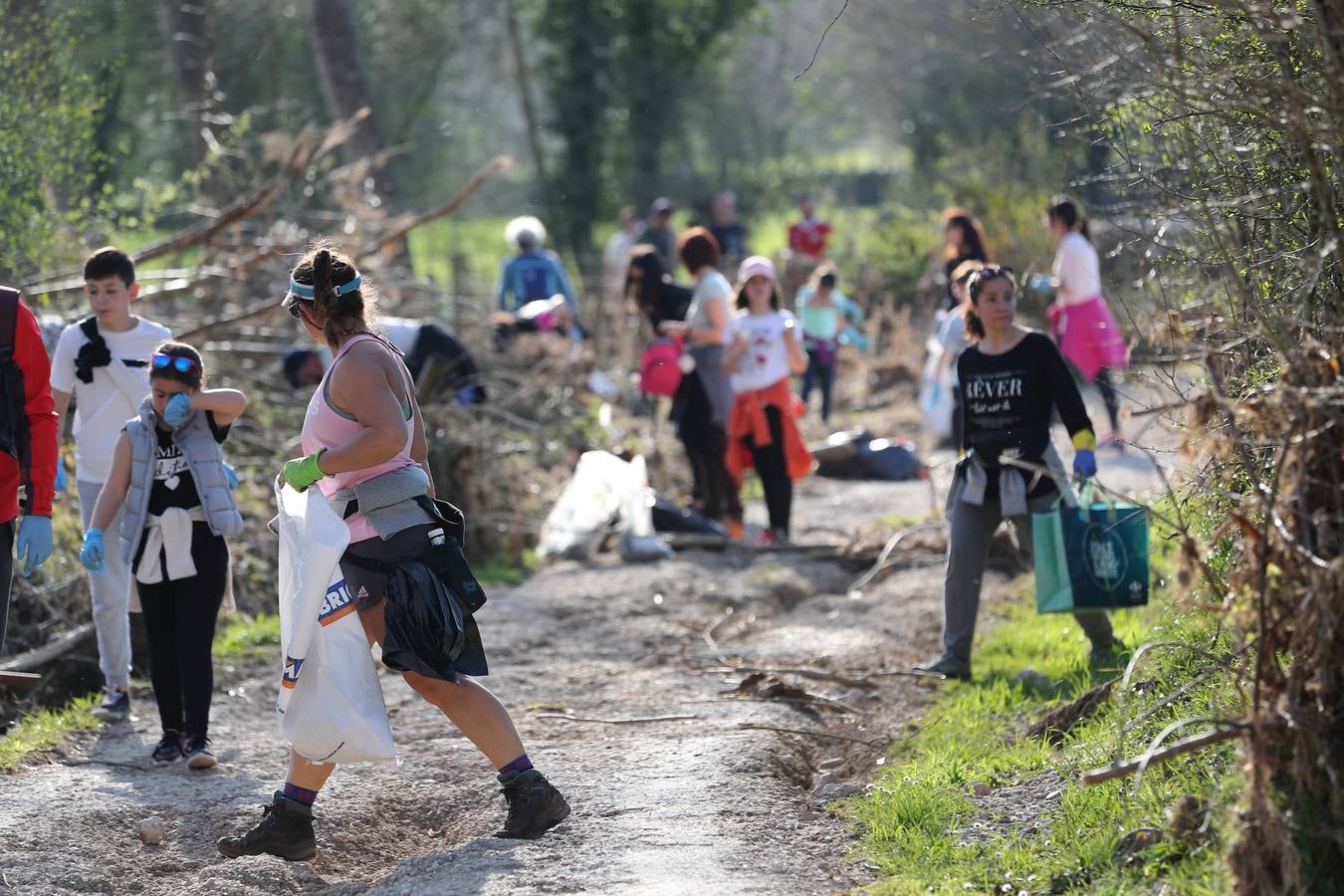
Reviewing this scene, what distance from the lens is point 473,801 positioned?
538 cm

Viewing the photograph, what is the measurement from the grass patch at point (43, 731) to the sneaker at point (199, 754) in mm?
574

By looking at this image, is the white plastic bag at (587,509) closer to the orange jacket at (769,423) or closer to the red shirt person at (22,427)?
the orange jacket at (769,423)

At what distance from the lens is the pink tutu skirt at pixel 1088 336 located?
10.9 metres

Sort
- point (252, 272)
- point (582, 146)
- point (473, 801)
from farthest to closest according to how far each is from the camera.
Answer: point (582, 146), point (252, 272), point (473, 801)

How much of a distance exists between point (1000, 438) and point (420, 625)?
2929mm

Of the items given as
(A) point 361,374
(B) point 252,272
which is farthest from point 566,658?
(B) point 252,272

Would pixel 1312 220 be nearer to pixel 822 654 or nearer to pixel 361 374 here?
pixel 361 374

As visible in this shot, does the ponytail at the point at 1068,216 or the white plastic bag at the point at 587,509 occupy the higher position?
the ponytail at the point at 1068,216

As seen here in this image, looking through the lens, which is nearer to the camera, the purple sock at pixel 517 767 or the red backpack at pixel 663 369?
the purple sock at pixel 517 767

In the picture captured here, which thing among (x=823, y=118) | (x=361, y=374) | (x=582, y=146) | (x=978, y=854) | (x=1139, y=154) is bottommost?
(x=978, y=854)

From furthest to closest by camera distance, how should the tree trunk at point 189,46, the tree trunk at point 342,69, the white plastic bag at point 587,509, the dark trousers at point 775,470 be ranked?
1. the tree trunk at point 342,69
2. the tree trunk at point 189,46
3. the white plastic bag at point 587,509
4. the dark trousers at point 775,470

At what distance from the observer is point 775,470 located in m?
9.95

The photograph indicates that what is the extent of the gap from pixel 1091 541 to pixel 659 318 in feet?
16.1

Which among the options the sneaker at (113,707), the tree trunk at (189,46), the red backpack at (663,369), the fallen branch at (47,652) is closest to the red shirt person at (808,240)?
the tree trunk at (189,46)
